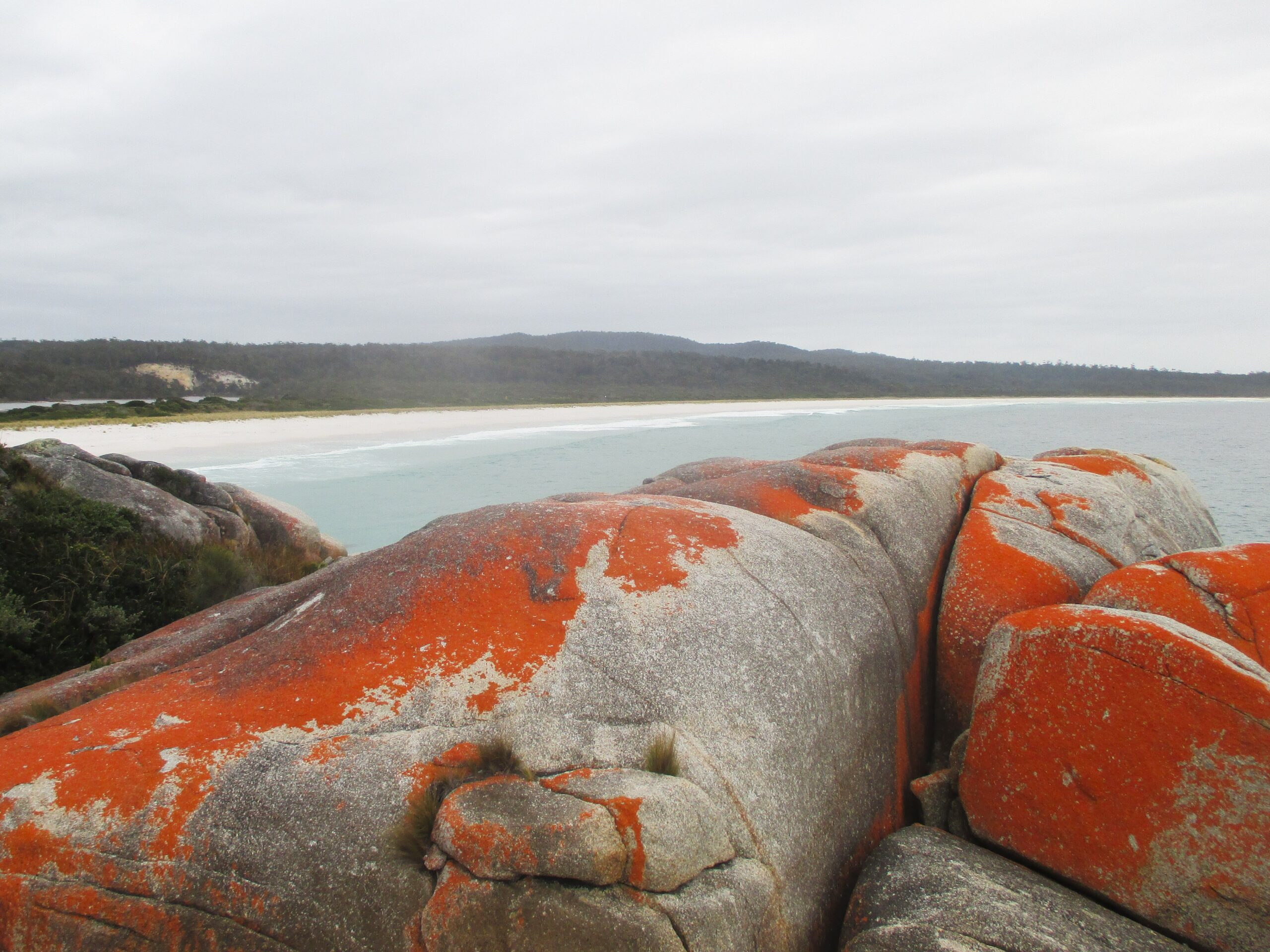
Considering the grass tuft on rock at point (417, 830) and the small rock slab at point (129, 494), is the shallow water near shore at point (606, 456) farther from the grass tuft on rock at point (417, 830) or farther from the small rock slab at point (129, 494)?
the grass tuft on rock at point (417, 830)

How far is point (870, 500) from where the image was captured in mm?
6309

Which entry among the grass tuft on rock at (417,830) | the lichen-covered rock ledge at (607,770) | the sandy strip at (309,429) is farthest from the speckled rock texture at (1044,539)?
the sandy strip at (309,429)

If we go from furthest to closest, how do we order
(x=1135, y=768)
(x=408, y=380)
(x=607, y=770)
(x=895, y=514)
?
(x=408, y=380), (x=895, y=514), (x=1135, y=768), (x=607, y=770)

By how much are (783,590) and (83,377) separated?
76.3 metres

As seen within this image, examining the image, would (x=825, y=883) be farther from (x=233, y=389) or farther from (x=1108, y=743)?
(x=233, y=389)

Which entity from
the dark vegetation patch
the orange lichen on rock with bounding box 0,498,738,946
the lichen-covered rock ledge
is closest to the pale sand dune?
the dark vegetation patch

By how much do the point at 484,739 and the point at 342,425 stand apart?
1537 inches

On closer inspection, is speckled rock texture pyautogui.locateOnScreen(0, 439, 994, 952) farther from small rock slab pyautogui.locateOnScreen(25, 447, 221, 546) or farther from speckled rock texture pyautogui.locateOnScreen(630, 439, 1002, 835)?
small rock slab pyautogui.locateOnScreen(25, 447, 221, 546)

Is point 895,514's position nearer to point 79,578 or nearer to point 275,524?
point 79,578

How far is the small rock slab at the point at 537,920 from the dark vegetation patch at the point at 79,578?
397cm

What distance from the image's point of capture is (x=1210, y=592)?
4.93m

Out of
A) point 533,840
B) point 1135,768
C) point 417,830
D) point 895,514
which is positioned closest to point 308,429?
point 895,514

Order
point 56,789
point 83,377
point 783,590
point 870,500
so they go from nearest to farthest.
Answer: point 56,789
point 783,590
point 870,500
point 83,377

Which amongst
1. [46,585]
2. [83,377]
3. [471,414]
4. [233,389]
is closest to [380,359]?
[233,389]
